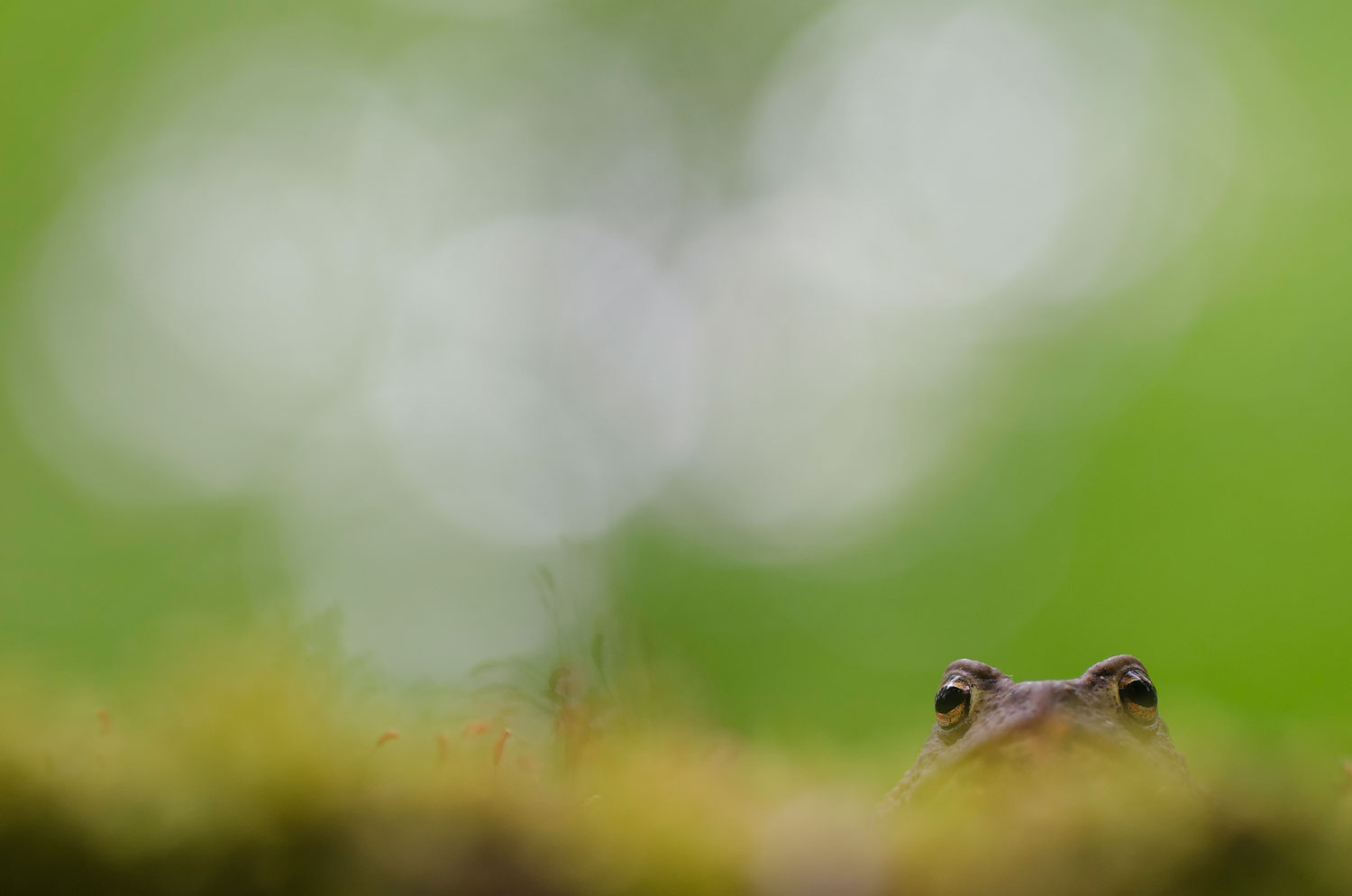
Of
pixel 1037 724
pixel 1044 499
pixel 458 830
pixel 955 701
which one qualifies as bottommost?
pixel 458 830

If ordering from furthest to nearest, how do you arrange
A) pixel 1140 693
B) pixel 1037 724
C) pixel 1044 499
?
1. pixel 1044 499
2. pixel 1140 693
3. pixel 1037 724

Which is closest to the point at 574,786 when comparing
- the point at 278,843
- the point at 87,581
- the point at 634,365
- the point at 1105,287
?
the point at 278,843

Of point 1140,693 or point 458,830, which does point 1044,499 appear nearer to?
point 1140,693

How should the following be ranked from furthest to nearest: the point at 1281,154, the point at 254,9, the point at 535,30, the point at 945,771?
the point at 535,30 → the point at 254,9 → the point at 1281,154 → the point at 945,771

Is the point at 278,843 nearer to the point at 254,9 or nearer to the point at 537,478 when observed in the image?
the point at 537,478

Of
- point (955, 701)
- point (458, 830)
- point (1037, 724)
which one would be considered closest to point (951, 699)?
point (955, 701)

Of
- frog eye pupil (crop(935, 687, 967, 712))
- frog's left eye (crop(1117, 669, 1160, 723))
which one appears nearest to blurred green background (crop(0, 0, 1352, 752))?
frog eye pupil (crop(935, 687, 967, 712))
